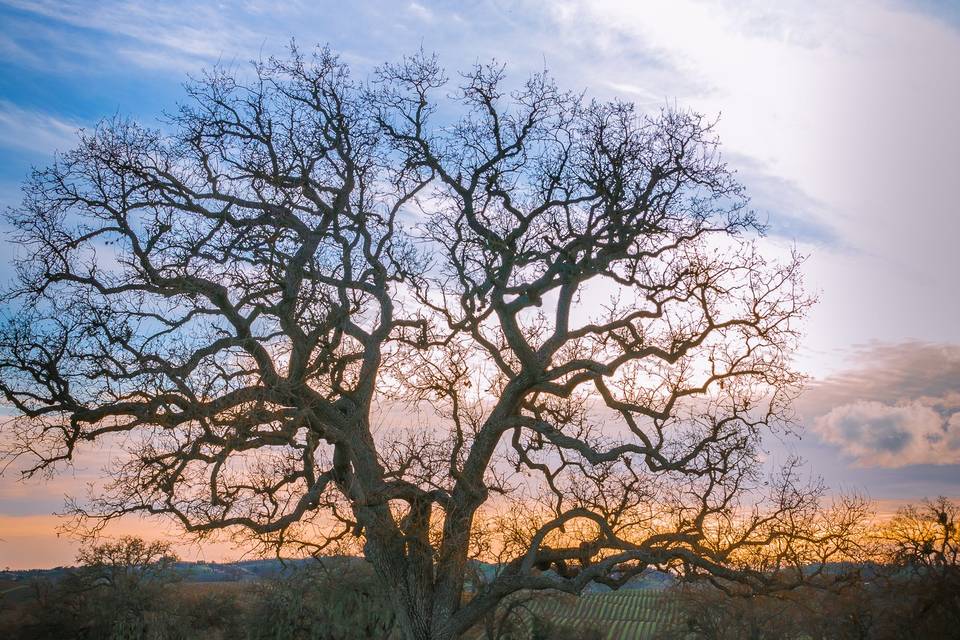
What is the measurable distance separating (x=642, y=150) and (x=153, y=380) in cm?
Answer: 943

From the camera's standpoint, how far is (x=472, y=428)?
1471 cm

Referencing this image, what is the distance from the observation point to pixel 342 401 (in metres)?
13.8

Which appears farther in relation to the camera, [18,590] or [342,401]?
[18,590]

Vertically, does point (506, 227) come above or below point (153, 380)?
above

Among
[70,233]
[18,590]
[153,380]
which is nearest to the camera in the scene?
[153,380]

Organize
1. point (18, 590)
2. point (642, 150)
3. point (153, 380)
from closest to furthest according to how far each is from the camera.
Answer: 1. point (153, 380)
2. point (642, 150)
3. point (18, 590)

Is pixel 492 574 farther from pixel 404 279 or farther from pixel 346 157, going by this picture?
pixel 346 157

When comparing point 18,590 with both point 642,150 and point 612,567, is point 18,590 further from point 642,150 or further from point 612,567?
point 642,150

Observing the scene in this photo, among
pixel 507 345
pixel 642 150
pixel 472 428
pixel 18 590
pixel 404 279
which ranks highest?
pixel 642 150

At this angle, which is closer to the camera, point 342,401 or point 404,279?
point 342,401

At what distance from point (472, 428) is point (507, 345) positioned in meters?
1.75

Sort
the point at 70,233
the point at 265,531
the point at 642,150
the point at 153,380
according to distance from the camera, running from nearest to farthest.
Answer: the point at 153,380 < the point at 265,531 < the point at 70,233 < the point at 642,150

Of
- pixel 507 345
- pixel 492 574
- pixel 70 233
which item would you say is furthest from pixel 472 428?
pixel 70 233

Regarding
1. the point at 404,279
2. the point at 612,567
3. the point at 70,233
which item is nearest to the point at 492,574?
the point at 612,567
